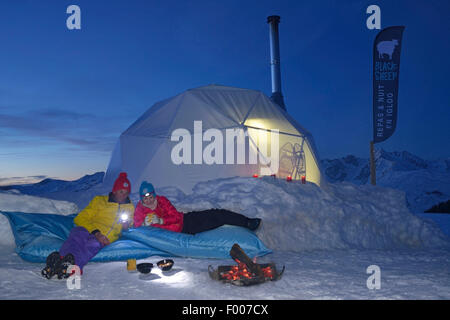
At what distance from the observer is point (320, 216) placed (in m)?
5.35

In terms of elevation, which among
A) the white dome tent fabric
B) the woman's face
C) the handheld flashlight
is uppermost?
the white dome tent fabric

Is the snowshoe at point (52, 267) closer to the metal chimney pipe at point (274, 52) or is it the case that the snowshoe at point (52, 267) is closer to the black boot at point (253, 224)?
the black boot at point (253, 224)

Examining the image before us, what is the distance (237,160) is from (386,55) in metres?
4.88

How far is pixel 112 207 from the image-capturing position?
398 centimetres

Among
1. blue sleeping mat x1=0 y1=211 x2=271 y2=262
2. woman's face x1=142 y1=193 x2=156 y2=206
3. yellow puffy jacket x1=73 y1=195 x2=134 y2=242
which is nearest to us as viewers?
blue sleeping mat x1=0 y1=211 x2=271 y2=262

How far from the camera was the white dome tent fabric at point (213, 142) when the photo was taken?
8664mm

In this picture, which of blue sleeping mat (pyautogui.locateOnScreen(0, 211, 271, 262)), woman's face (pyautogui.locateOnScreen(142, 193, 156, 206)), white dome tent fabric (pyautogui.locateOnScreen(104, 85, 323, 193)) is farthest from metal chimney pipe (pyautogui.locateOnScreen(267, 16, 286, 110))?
blue sleeping mat (pyautogui.locateOnScreen(0, 211, 271, 262))

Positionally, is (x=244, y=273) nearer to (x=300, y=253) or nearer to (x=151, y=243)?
(x=151, y=243)

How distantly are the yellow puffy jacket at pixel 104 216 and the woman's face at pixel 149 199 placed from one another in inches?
11.7

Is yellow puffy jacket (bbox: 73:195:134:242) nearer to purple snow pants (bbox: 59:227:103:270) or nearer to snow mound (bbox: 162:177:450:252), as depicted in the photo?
purple snow pants (bbox: 59:227:103:270)

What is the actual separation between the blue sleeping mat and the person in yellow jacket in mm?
139

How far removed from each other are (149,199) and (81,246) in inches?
45.9

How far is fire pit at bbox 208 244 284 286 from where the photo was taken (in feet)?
9.19
